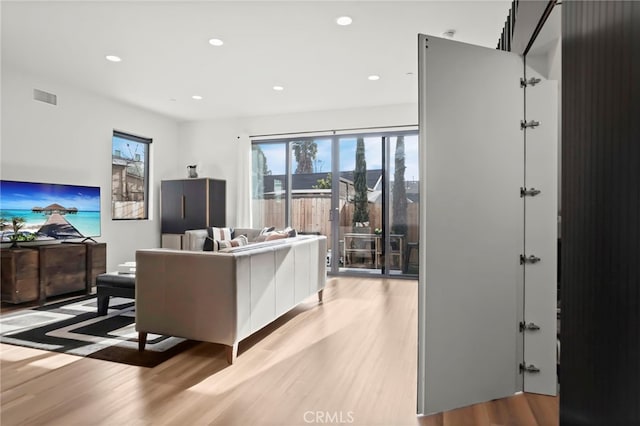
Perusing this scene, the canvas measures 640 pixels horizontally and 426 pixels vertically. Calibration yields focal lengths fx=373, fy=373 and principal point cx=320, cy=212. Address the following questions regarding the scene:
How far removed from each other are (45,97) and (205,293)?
13.0 feet

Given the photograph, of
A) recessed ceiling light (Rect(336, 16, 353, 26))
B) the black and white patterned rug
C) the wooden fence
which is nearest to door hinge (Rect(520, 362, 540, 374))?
the black and white patterned rug

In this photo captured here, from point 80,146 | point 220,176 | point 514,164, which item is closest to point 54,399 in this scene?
point 514,164

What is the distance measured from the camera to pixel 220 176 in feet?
22.7

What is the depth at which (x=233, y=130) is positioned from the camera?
22.6 ft

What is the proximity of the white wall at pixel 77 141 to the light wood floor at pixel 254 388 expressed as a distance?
2.66m

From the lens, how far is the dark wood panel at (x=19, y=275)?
4.00m

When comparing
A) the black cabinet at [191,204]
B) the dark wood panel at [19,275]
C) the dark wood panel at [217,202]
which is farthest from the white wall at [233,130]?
the dark wood panel at [19,275]

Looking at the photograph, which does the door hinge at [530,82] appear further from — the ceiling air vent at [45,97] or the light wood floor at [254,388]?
the ceiling air vent at [45,97]

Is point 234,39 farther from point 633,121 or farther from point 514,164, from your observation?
point 633,121

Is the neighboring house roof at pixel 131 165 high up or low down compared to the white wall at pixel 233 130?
down

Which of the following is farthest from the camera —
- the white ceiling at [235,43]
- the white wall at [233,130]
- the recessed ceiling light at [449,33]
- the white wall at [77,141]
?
the white wall at [233,130]

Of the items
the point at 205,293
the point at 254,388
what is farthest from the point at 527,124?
the point at 205,293

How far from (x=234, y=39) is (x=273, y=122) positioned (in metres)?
2.96

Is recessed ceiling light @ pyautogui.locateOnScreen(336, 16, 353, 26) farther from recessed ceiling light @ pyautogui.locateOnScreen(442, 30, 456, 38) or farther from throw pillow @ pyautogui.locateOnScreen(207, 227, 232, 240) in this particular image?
throw pillow @ pyautogui.locateOnScreen(207, 227, 232, 240)
